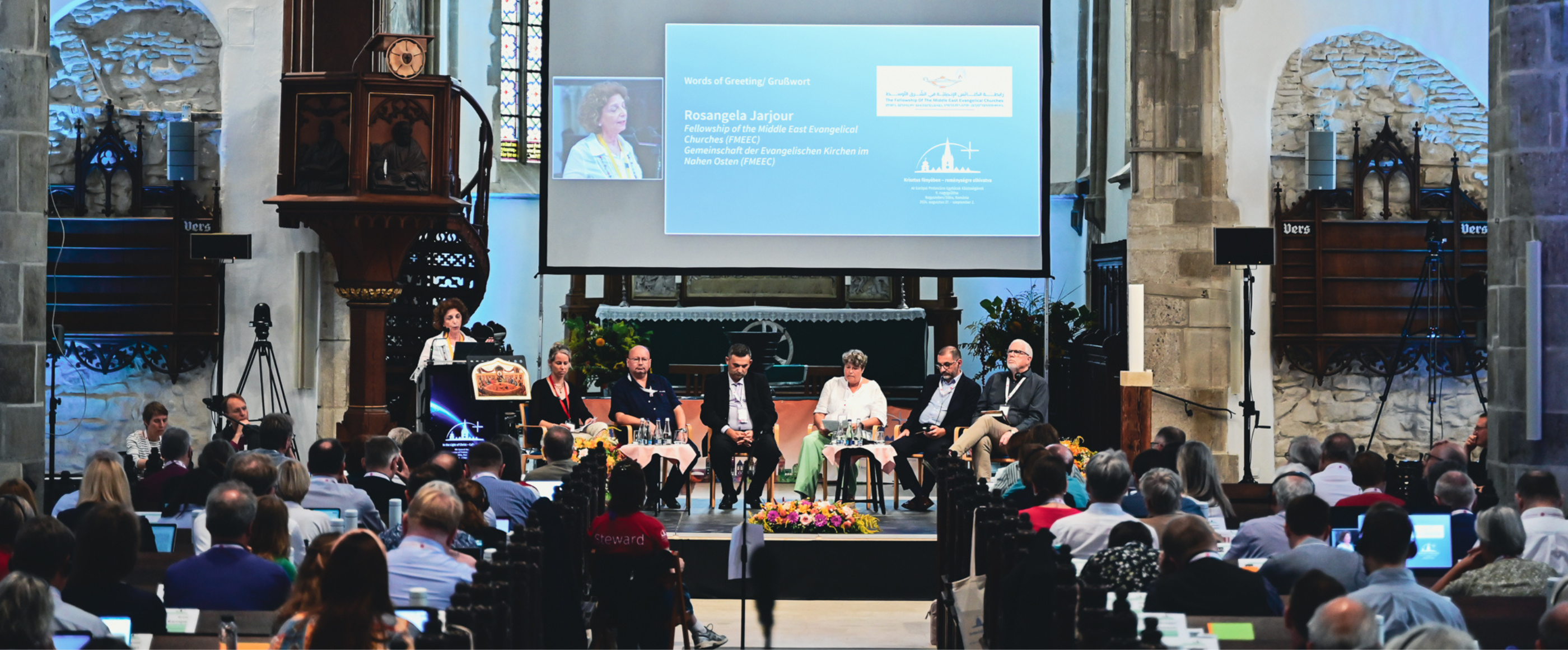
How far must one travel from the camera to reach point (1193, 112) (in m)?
11.5

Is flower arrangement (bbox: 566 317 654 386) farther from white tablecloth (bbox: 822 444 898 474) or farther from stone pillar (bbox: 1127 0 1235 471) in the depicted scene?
stone pillar (bbox: 1127 0 1235 471)

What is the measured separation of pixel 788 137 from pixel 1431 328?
15.2 ft

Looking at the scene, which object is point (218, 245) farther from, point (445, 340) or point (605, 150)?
point (605, 150)

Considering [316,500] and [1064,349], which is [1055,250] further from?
[316,500]

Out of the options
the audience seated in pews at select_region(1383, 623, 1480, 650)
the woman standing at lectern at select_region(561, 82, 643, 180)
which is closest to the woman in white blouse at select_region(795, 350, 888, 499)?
the woman standing at lectern at select_region(561, 82, 643, 180)

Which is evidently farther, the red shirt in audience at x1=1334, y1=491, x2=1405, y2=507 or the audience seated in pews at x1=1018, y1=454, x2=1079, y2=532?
the red shirt in audience at x1=1334, y1=491, x2=1405, y2=507

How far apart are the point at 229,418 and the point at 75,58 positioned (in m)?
3.72

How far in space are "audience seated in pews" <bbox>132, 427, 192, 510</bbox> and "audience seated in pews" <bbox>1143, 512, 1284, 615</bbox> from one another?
14.4 feet

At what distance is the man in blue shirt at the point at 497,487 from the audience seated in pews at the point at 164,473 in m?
1.42

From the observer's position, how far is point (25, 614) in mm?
3271

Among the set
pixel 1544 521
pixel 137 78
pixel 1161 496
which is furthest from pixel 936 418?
pixel 137 78

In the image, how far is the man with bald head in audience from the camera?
3.20 m

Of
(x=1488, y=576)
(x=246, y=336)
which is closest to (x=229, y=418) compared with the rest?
(x=246, y=336)

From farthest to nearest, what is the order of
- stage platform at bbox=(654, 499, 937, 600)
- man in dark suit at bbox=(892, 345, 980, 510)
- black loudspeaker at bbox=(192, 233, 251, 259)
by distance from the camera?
black loudspeaker at bbox=(192, 233, 251, 259) < man in dark suit at bbox=(892, 345, 980, 510) < stage platform at bbox=(654, 499, 937, 600)
